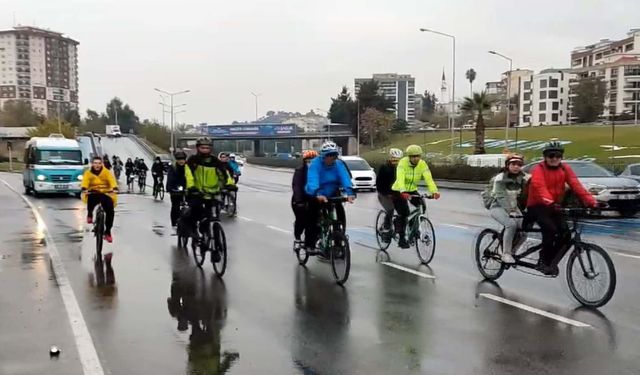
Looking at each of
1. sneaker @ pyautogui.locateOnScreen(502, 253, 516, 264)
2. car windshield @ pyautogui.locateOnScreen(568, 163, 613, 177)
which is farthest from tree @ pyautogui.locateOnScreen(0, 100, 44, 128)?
sneaker @ pyautogui.locateOnScreen(502, 253, 516, 264)

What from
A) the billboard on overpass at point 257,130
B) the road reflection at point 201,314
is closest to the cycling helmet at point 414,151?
the road reflection at point 201,314

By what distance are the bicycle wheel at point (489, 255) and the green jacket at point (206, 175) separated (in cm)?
379

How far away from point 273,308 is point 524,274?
3738 millimetres

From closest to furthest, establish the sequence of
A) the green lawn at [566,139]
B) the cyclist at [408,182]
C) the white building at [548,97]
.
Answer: the cyclist at [408,182]
the green lawn at [566,139]
the white building at [548,97]

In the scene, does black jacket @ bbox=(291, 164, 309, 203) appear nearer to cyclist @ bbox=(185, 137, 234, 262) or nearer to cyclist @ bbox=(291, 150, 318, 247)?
cyclist @ bbox=(291, 150, 318, 247)

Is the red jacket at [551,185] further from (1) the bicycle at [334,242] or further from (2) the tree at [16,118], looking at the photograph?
(2) the tree at [16,118]

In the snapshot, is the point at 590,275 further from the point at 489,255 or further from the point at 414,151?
the point at 414,151

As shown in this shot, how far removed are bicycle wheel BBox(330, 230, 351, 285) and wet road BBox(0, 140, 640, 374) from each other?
0.18 m

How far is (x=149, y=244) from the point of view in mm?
12500

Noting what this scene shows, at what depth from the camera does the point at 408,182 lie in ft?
34.1

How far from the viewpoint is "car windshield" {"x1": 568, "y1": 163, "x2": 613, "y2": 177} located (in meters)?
18.5

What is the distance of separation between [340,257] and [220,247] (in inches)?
72.9

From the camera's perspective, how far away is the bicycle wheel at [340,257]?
848 cm

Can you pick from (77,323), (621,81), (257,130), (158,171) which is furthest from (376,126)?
(77,323)
